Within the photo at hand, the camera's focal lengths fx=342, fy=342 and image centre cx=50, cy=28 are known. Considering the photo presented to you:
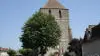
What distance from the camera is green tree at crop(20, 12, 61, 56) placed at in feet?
258

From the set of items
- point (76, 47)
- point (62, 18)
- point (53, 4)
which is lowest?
point (76, 47)

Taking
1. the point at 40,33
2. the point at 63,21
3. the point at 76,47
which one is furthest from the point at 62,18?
the point at 76,47

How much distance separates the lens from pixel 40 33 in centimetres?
7975

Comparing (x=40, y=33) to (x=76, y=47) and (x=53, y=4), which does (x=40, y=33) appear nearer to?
(x=76, y=47)

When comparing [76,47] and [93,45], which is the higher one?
[93,45]

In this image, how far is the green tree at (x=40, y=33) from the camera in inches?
3095

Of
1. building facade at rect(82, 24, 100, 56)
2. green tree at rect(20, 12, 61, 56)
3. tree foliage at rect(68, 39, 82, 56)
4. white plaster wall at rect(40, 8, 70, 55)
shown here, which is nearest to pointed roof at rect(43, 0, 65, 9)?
white plaster wall at rect(40, 8, 70, 55)

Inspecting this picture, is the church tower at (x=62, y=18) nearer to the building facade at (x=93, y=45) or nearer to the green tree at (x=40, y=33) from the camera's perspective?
the green tree at (x=40, y=33)

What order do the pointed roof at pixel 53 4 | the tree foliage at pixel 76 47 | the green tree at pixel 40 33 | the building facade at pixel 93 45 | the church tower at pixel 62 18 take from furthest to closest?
the pointed roof at pixel 53 4
the church tower at pixel 62 18
the green tree at pixel 40 33
the tree foliage at pixel 76 47
the building facade at pixel 93 45

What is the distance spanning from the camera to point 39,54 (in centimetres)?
8794

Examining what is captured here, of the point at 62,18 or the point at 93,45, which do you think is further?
the point at 62,18

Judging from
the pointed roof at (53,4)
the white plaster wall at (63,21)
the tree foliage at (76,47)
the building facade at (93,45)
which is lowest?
the tree foliage at (76,47)

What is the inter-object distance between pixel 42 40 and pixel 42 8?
25.9 metres

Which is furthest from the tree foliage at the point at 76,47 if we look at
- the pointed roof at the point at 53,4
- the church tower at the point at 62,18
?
the pointed roof at the point at 53,4
